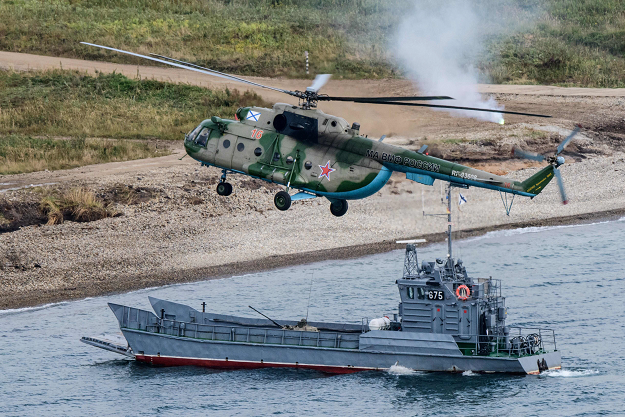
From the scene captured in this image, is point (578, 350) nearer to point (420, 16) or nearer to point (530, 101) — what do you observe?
point (420, 16)

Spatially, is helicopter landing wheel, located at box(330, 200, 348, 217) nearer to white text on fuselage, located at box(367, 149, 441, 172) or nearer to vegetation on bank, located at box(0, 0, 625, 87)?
white text on fuselage, located at box(367, 149, 441, 172)

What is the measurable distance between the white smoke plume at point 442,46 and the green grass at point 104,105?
13261 mm

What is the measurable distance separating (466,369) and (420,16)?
2723 cm

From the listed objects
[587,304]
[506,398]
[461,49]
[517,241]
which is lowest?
[506,398]

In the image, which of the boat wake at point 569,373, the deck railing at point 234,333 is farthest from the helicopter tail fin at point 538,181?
the deck railing at point 234,333

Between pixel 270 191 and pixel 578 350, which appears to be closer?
pixel 578 350

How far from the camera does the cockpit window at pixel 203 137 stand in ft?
143

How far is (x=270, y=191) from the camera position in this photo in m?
66.1

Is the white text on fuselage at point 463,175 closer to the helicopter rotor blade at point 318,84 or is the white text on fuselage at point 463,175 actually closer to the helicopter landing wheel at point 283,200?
the helicopter rotor blade at point 318,84

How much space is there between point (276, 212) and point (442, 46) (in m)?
14.4

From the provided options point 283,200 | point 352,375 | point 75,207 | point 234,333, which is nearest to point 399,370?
point 352,375

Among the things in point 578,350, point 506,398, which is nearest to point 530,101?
point 578,350

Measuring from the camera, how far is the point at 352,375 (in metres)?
45.0

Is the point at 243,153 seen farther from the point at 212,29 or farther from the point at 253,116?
the point at 212,29
